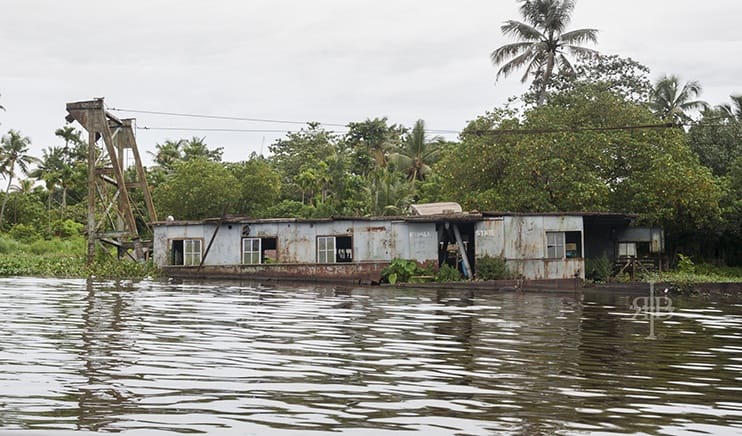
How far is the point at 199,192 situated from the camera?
Result: 44.0 metres

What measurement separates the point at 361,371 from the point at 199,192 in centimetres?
3574

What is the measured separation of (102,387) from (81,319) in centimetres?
746

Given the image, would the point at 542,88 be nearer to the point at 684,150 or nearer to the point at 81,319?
the point at 684,150

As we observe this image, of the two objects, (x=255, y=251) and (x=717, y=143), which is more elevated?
(x=717, y=143)

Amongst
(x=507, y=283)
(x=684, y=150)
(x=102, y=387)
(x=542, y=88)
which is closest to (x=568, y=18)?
(x=542, y=88)

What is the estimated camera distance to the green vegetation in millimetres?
34906

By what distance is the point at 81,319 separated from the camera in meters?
15.1

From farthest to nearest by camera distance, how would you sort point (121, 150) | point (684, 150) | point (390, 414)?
point (121, 150) < point (684, 150) < point (390, 414)

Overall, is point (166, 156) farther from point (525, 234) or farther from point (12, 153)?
point (525, 234)

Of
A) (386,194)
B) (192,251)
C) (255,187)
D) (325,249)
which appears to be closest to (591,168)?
(386,194)

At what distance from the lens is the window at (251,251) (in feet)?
111

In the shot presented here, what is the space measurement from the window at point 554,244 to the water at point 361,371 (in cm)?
1149

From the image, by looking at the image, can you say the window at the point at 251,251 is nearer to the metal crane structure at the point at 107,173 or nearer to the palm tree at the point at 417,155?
the metal crane structure at the point at 107,173

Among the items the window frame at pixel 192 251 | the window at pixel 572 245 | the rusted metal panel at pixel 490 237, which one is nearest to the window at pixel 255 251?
the window frame at pixel 192 251
